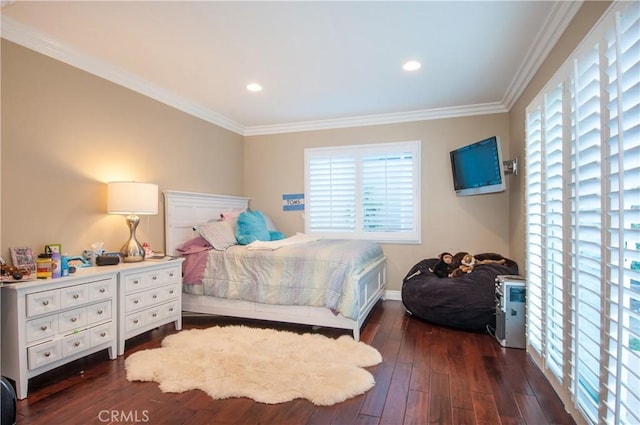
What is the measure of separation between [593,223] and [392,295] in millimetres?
3117

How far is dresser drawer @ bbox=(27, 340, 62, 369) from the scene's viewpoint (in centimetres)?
209

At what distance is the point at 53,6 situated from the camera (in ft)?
7.14

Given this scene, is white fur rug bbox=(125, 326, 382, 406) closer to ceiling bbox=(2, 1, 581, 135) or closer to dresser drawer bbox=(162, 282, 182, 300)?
dresser drawer bbox=(162, 282, 182, 300)

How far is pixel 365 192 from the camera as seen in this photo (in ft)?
15.3

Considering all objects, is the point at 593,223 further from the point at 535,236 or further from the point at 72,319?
the point at 72,319

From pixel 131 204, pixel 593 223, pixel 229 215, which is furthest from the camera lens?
pixel 229 215

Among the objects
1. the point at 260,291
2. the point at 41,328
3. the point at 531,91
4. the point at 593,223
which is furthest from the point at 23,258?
the point at 531,91

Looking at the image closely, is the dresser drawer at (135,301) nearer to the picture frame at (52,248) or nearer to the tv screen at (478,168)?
the picture frame at (52,248)

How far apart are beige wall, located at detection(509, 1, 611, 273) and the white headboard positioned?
3.58m

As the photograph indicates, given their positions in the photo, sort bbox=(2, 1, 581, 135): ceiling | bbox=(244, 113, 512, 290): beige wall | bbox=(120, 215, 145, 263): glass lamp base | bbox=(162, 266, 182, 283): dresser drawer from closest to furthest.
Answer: bbox=(2, 1, 581, 135): ceiling, bbox=(120, 215, 145, 263): glass lamp base, bbox=(162, 266, 182, 283): dresser drawer, bbox=(244, 113, 512, 290): beige wall

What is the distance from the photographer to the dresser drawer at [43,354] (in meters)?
2.09

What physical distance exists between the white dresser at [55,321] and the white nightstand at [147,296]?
7cm

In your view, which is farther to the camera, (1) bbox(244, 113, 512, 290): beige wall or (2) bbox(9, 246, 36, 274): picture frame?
(1) bbox(244, 113, 512, 290): beige wall

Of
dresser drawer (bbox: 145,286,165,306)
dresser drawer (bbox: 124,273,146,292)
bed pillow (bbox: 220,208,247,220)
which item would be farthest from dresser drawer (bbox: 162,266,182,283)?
bed pillow (bbox: 220,208,247,220)
